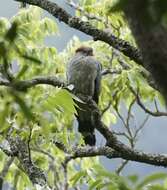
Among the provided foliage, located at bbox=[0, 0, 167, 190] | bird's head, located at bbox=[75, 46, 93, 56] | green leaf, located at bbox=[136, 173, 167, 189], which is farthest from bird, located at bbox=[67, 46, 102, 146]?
green leaf, located at bbox=[136, 173, 167, 189]

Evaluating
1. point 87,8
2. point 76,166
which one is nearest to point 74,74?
point 87,8

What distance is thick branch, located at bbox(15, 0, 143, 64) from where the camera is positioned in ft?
10.1

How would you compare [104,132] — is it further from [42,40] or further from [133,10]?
[42,40]

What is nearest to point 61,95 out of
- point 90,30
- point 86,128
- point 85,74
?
point 90,30

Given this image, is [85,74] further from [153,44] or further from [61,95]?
[153,44]

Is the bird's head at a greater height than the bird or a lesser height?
greater

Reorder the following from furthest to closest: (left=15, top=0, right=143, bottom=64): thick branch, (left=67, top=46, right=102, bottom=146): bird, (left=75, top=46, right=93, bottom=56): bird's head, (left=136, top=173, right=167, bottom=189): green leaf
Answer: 1. (left=75, top=46, right=93, bottom=56): bird's head
2. (left=67, top=46, right=102, bottom=146): bird
3. (left=15, top=0, right=143, bottom=64): thick branch
4. (left=136, top=173, right=167, bottom=189): green leaf

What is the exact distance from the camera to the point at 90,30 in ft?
11.0

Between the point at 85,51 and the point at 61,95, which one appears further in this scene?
the point at 85,51

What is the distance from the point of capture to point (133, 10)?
0.74 meters

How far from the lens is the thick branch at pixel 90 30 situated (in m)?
3.08

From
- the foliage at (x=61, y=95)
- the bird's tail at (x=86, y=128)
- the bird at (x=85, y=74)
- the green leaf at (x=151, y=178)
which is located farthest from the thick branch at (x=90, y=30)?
the bird at (x=85, y=74)

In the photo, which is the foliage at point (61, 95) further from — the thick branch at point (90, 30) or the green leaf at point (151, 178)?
the thick branch at point (90, 30)

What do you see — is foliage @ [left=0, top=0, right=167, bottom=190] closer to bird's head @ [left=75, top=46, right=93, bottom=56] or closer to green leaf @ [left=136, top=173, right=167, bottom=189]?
green leaf @ [left=136, top=173, right=167, bottom=189]
